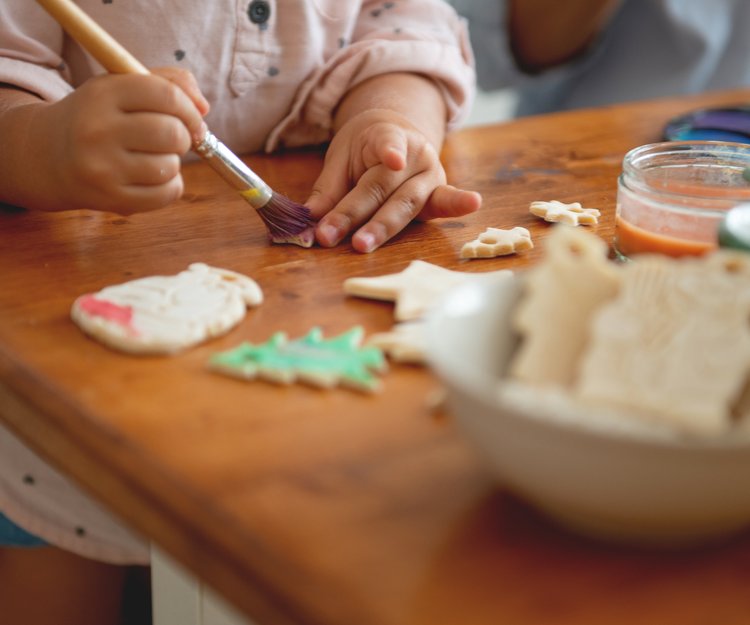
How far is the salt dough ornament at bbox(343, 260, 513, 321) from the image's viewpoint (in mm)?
597

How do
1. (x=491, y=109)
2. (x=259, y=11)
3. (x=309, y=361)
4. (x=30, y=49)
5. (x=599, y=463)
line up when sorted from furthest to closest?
(x=491, y=109)
(x=259, y=11)
(x=30, y=49)
(x=309, y=361)
(x=599, y=463)

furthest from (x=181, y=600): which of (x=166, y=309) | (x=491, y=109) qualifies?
(x=491, y=109)

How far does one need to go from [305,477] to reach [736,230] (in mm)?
288

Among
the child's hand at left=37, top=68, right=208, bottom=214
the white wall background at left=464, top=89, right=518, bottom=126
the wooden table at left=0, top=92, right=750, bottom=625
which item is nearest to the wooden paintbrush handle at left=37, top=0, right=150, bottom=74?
the child's hand at left=37, top=68, right=208, bottom=214

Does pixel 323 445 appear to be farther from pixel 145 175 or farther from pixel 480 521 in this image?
pixel 145 175

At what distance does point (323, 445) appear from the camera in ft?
1.50

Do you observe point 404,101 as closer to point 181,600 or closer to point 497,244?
point 497,244

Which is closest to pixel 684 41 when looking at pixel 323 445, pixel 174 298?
pixel 174 298

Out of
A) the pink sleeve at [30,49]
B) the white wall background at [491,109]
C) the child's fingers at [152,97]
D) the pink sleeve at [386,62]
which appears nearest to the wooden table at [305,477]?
the child's fingers at [152,97]

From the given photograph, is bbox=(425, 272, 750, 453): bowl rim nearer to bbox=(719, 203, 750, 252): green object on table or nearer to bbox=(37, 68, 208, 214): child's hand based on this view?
bbox=(719, 203, 750, 252): green object on table

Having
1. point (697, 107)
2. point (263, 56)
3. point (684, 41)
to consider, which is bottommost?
point (684, 41)

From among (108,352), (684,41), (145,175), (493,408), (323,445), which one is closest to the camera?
(493,408)

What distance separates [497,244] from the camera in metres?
0.71

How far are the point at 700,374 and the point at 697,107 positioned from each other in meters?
0.92
